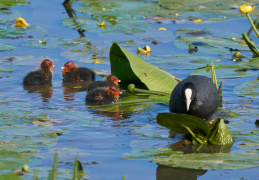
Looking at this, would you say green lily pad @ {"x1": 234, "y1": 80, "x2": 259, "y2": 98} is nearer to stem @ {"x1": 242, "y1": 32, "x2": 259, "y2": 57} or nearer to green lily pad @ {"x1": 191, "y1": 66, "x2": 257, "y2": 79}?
green lily pad @ {"x1": 191, "y1": 66, "x2": 257, "y2": 79}

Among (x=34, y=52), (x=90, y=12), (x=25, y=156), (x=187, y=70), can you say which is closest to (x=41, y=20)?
(x=90, y=12)

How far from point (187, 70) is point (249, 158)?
3464mm

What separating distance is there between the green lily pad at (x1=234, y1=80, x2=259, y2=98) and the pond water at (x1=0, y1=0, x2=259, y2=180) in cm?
1

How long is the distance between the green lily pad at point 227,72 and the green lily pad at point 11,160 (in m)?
3.53

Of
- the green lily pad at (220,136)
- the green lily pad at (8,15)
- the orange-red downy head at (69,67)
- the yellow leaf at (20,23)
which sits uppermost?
the green lily pad at (8,15)

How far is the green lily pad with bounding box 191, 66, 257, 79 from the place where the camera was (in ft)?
22.3

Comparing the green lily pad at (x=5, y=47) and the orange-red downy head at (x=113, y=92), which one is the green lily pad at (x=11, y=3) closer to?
the green lily pad at (x=5, y=47)

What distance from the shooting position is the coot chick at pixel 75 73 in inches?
275

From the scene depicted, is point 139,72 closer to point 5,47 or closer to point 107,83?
point 107,83

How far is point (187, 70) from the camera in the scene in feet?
24.4

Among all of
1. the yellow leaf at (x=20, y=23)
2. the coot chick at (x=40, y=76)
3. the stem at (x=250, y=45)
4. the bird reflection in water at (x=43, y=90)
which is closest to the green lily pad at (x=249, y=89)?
the stem at (x=250, y=45)

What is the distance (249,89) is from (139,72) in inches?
53.7

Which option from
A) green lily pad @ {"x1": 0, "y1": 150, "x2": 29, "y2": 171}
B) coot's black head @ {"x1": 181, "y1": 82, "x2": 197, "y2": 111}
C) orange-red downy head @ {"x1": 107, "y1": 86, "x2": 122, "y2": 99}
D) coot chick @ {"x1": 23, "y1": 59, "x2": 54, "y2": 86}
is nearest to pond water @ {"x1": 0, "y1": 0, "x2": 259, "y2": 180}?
green lily pad @ {"x1": 0, "y1": 150, "x2": 29, "y2": 171}

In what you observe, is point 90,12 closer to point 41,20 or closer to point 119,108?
point 41,20
